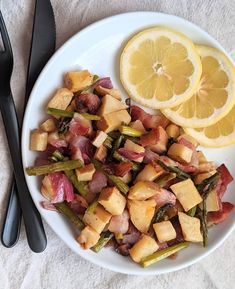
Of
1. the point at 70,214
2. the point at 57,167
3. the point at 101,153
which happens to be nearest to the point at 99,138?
the point at 101,153

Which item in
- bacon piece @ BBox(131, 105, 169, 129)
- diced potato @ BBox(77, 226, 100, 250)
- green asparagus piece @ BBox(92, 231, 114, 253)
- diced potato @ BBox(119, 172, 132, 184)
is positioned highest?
bacon piece @ BBox(131, 105, 169, 129)

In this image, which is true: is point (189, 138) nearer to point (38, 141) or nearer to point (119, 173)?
point (119, 173)

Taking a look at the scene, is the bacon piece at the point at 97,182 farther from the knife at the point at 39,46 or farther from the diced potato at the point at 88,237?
the knife at the point at 39,46

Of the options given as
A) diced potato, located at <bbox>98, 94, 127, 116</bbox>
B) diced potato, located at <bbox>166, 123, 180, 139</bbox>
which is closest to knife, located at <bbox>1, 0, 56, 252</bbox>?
diced potato, located at <bbox>98, 94, 127, 116</bbox>

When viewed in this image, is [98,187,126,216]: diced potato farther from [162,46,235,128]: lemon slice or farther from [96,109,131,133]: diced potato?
[162,46,235,128]: lemon slice

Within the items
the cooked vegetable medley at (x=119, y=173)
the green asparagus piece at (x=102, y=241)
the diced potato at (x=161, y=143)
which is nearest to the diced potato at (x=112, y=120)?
the cooked vegetable medley at (x=119, y=173)

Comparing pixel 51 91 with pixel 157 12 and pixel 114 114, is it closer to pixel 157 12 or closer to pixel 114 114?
pixel 114 114
